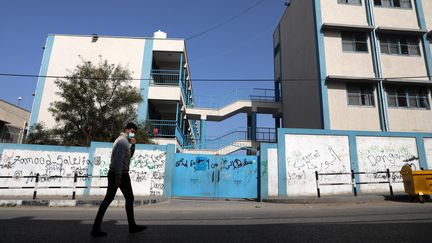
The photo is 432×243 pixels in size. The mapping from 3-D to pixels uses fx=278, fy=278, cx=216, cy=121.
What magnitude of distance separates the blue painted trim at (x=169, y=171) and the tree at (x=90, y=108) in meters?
3.66

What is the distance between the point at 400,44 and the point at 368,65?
10.1 feet

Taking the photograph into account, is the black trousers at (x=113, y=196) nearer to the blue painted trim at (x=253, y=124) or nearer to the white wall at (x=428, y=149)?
the white wall at (x=428, y=149)

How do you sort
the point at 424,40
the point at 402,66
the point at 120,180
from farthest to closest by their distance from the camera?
the point at 424,40, the point at 402,66, the point at 120,180

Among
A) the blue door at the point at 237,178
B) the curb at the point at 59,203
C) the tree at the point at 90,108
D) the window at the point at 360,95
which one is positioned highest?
the window at the point at 360,95

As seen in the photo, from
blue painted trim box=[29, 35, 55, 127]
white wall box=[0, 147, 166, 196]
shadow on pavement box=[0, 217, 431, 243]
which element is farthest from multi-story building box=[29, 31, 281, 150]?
shadow on pavement box=[0, 217, 431, 243]

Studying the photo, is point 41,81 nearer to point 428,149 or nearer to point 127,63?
point 127,63

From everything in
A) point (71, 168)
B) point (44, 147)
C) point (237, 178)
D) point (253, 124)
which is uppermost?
point (253, 124)

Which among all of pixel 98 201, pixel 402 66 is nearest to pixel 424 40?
pixel 402 66

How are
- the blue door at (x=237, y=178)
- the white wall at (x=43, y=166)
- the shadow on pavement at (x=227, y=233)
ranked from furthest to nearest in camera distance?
the blue door at (x=237, y=178)
the white wall at (x=43, y=166)
the shadow on pavement at (x=227, y=233)

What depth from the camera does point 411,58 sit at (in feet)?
60.6

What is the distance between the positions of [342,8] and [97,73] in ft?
53.1

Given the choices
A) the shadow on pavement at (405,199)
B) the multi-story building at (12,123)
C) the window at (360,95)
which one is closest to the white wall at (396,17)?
the window at (360,95)

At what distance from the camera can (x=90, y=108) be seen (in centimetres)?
1433

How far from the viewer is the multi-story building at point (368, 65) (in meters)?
17.4
